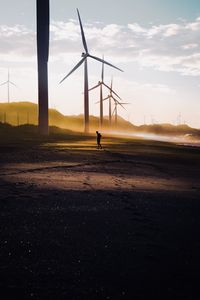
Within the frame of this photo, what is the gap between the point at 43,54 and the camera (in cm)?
6594

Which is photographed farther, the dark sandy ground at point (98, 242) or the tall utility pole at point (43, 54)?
the tall utility pole at point (43, 54)

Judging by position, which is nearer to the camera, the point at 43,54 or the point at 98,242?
the point at 98,242

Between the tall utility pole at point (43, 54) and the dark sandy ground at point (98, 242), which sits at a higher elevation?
the tall utility pole at point (43, 54)

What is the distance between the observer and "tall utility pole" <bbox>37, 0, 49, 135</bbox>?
209ft

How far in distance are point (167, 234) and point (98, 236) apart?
1.52m

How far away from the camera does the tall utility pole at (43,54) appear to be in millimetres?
63750

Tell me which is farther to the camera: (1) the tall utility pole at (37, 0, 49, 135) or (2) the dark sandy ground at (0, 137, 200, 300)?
(1) the tall utility pole at (37, 0, 49, 135)

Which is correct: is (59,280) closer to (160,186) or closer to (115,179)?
(160,186)

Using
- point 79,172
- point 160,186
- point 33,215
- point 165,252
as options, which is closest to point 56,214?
point 33,215

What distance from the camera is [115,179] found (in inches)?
799

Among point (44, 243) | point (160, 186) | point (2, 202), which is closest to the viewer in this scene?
point (44, 243)

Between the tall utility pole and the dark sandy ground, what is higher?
the tall utility pole

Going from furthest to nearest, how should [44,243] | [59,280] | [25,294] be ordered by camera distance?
1. [44,243]
2. [59,280]
3. [25,294]

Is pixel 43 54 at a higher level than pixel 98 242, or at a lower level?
higher
